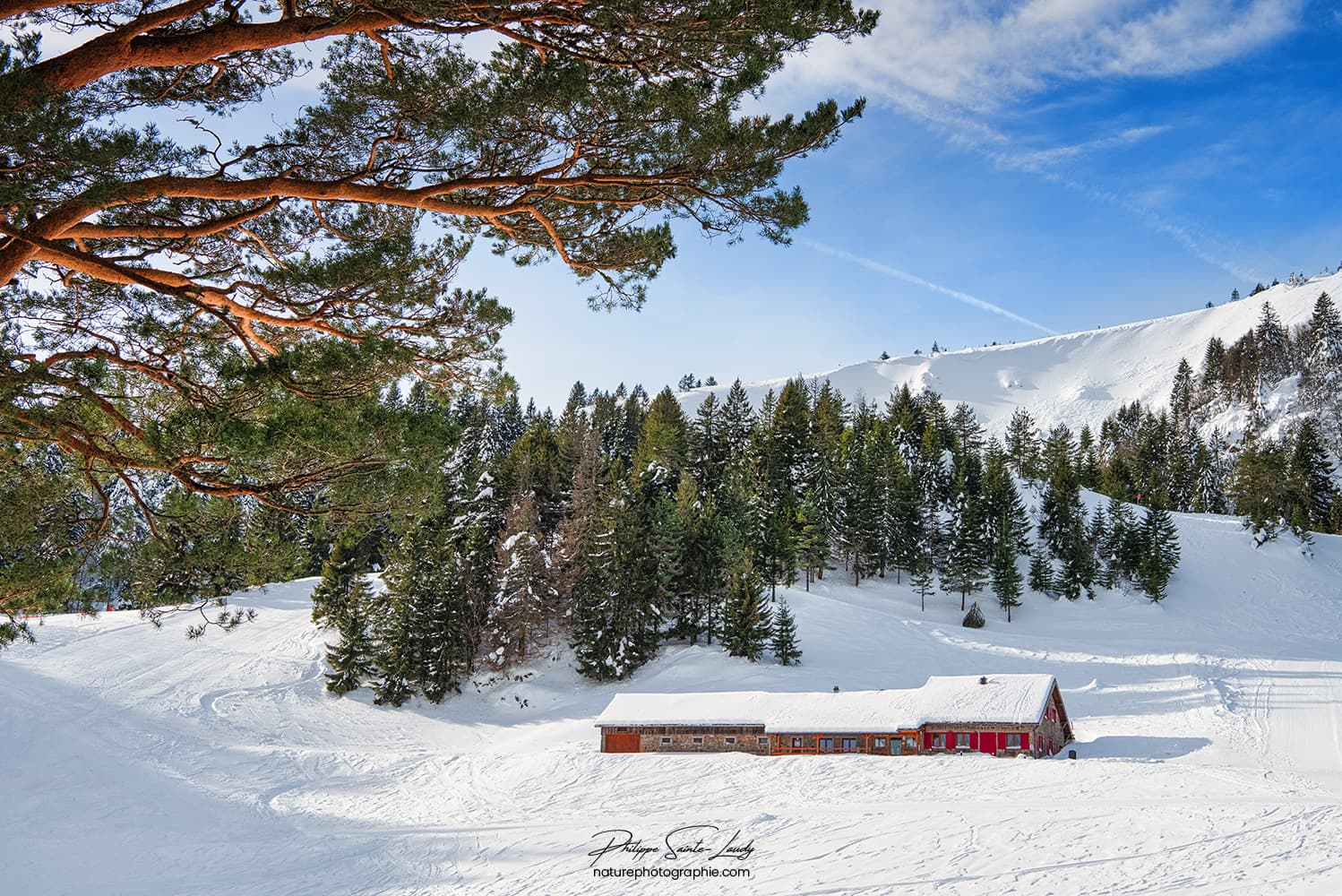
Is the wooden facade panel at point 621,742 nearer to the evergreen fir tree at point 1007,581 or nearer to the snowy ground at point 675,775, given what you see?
the snowy ground at point 675,775

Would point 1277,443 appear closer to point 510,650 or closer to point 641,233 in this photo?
point 510,650

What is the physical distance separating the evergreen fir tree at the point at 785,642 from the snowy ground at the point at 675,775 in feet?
2.73

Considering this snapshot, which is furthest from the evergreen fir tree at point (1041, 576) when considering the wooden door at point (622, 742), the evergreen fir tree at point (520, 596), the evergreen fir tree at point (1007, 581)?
the wooden door at point (622, 742)

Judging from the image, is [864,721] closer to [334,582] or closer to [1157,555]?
[334,582]

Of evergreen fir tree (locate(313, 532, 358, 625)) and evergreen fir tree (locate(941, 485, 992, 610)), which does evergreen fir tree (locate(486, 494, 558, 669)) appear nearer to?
evergreen fir tree (locate(313, 532, 358, 625))

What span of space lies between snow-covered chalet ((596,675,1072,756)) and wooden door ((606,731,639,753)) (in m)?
0.03

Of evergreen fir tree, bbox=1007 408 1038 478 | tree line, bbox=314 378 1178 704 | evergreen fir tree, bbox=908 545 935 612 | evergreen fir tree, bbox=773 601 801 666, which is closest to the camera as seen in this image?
evergreen fir tree, bbox=773 601 801 666

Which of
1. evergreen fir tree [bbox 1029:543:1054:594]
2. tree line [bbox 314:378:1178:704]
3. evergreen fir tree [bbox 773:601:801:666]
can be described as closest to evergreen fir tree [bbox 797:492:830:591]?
tree line [bbox 314:378:1178:704]

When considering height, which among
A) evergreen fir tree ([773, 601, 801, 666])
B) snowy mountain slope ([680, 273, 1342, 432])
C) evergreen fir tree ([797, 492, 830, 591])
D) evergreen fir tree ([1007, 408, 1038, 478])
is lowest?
evergreen fir tree ([773, 601, 801, 666])

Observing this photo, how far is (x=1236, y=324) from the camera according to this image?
170000 millimetres

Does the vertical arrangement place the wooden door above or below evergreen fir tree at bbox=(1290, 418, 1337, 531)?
below

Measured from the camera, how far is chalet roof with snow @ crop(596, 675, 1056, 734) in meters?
25.0

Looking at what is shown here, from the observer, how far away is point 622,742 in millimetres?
26766

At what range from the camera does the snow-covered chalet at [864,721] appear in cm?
2462
